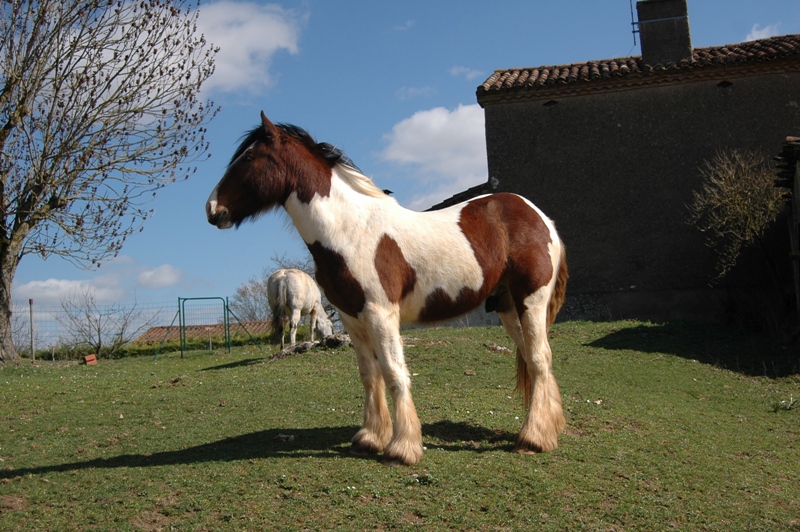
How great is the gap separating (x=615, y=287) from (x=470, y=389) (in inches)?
434

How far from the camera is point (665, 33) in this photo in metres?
20.8

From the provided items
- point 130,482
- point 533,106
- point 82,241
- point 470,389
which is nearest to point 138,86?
point 82,241

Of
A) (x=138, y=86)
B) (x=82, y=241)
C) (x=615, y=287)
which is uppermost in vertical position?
(x=138, y=86)

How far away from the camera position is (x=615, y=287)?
19.4m

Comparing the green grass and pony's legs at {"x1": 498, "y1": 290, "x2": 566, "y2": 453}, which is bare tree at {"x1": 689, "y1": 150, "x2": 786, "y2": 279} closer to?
the green grass

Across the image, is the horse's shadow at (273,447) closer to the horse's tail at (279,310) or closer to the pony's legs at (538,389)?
the pony's legs at (538,389)

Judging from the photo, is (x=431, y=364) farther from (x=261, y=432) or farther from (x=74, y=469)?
(x=74, y=469)

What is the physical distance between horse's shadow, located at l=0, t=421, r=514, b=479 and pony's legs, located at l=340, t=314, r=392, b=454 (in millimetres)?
151

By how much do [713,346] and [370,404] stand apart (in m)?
9.22

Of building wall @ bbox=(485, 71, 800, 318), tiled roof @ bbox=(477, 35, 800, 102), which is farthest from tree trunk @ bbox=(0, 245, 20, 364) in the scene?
tiled roof @ bbox=(477, 35, 800, 102)

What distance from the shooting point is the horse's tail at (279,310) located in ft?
55.0

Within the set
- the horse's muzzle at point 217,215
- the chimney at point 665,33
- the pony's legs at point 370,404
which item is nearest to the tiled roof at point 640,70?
the chimney at point 665,33

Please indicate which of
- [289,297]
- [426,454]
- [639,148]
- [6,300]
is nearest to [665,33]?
[639,148]

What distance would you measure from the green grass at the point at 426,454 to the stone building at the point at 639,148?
7.47 meters
